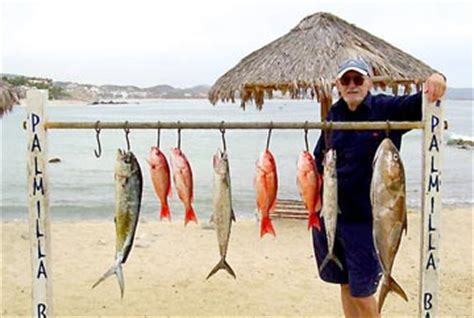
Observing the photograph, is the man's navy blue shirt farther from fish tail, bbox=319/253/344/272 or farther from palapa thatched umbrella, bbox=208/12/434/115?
palapa thatched umbrella, bbox=208/12/434/115

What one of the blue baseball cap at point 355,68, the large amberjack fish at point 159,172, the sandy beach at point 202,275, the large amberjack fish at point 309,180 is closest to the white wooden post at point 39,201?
the large amberjack fish at point 159,172

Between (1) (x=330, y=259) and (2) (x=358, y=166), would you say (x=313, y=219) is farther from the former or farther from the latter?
(2) (x=358, y=166)

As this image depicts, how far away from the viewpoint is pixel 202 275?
283 inches

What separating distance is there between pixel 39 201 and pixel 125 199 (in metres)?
0.59

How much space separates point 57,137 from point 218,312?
43.7m

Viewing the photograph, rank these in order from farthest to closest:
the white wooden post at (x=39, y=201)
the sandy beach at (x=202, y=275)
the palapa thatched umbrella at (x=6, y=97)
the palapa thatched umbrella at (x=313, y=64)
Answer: the palapa thatched umbrella at (x=313, y=64), the palapa thatched umbrella at (x=6, y=97), the sandy beach at (x=202, y=275), the white wooden post at (x=39, y=201)

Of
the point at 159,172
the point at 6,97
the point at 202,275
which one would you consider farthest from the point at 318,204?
the point at 6,97

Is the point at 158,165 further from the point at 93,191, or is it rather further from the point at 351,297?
the point at 93,191

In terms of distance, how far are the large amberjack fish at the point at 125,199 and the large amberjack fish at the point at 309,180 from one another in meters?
0.80

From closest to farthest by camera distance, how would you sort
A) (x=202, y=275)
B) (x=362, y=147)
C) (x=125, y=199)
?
(x=125, y=199) < (x=362, y=147) < (x=202, y=275)

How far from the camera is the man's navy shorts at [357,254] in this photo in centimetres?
358

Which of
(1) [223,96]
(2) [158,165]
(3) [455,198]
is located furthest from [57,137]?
(2) [158,165]

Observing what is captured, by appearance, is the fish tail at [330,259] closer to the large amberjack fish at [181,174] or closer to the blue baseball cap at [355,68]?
the large amberjack fish at [181,174]

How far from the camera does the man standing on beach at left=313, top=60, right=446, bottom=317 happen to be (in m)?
3.51
